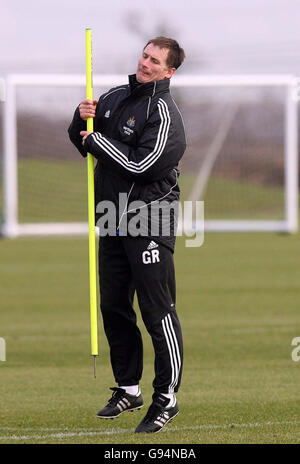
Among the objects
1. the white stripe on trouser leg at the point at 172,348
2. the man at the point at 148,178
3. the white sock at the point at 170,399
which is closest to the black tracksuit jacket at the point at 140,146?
Result: the man at the point at 148,178

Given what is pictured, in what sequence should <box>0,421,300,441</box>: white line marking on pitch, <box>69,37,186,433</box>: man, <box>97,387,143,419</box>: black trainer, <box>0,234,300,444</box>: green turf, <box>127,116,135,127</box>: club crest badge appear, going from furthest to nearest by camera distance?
1. <box>97,387,143,419</box>: black trainer
2. <box>0,234,300,444</box>: green turf
3. <box>127,116,135,127</box>: club crest badge
4. <box>69,37,186,433</box>: man
5. <box>0,421,300,441</box>: white line marking on pitch

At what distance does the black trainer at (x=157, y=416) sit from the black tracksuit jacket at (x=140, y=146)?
0.93 meters

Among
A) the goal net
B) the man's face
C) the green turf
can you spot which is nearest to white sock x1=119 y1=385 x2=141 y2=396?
the green turf

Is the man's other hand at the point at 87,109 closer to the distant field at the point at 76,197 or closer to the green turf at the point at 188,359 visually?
the green turf at the point at 188,359

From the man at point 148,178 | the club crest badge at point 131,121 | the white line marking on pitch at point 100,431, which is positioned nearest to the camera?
the white line marking on pitch at point 100,431

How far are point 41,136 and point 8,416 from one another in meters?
18.4

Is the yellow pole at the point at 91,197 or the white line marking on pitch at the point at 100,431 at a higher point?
the yellow pole at the point at 91,197

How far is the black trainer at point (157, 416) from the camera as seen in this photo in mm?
6168

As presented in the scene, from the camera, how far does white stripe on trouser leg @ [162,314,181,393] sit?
6.28 m

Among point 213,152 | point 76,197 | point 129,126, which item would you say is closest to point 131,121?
point 129,126

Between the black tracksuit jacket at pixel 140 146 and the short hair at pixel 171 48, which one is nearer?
the black tracksuit jacket at pixel 140 146

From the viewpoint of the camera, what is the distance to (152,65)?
626 cm

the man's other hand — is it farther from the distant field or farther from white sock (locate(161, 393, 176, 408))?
the distant field
